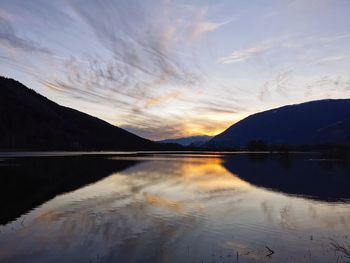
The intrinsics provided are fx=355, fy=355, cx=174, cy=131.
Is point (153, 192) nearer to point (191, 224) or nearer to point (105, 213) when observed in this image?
point (105, 213)

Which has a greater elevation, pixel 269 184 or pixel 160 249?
pixel 269 184

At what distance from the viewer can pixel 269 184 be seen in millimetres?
60250

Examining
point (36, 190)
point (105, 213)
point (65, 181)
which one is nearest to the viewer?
point (105, 213)

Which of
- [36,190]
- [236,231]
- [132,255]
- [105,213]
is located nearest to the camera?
[132,255]

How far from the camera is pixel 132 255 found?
66.7 feet

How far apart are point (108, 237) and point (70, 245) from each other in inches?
112

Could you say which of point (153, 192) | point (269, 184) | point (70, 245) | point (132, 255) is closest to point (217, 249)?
point (132, 255)

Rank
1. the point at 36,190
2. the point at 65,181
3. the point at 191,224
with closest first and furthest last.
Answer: the point at 191,224 < the point at 36,190 < the point at 65,181

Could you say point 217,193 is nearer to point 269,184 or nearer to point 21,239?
point 269,184

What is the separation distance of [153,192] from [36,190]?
15507 mm

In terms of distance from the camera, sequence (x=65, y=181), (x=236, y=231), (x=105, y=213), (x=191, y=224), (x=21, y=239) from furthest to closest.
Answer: (x=65, y=181) → (x=105, y=213) → (x=191, y=224) → (x=236, y=231) → (x=21, y=239)

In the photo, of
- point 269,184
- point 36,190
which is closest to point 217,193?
point 269,184

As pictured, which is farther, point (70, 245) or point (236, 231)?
point (236, 231)

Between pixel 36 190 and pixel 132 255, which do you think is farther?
pixel 36 190
